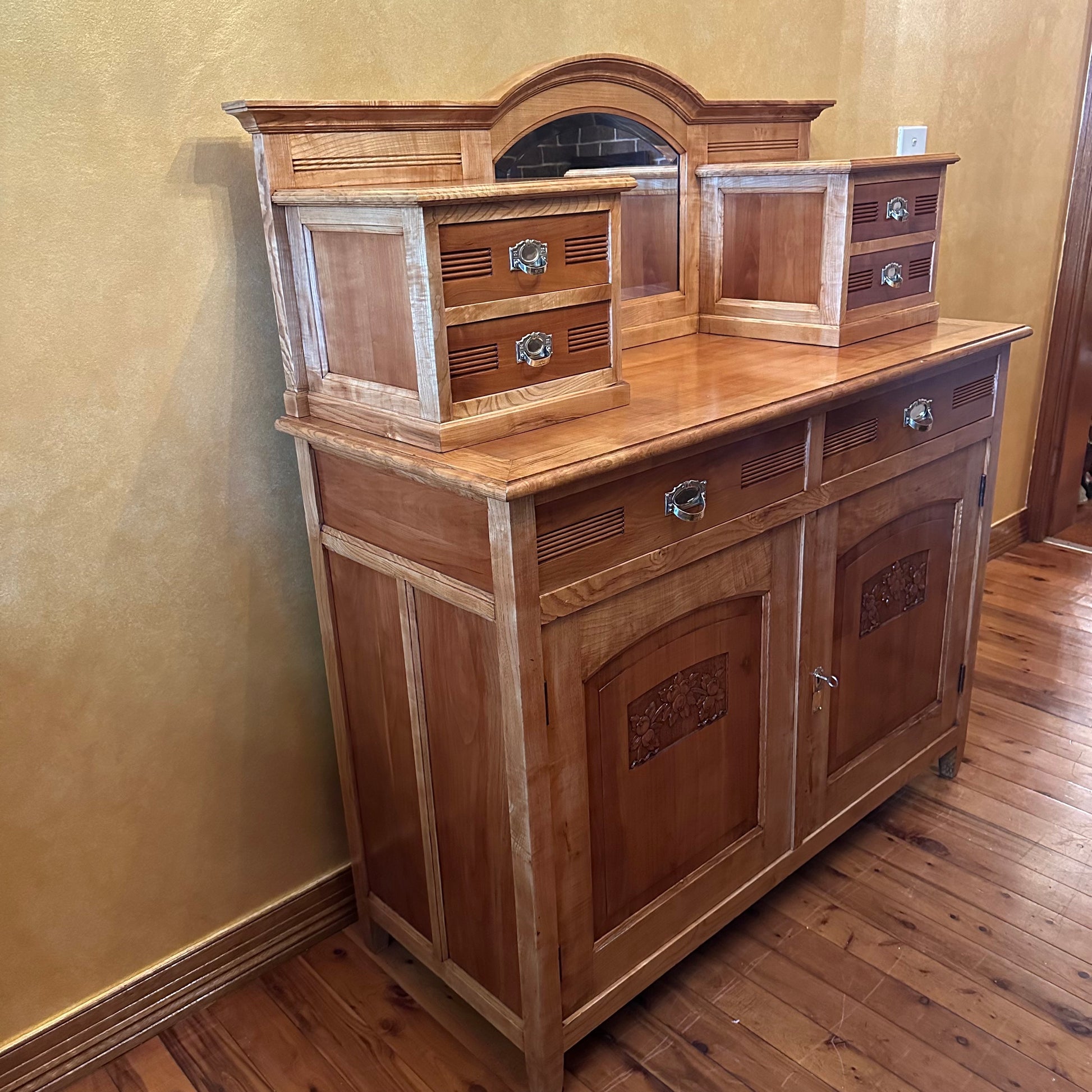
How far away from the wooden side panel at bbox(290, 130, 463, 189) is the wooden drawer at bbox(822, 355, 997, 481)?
71 cm

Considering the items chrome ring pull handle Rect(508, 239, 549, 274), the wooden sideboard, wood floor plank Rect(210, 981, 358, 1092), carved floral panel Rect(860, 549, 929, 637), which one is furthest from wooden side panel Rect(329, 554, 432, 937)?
carved floral panel Rect(860, 549, 929, 637)

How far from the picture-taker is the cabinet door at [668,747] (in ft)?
4.41

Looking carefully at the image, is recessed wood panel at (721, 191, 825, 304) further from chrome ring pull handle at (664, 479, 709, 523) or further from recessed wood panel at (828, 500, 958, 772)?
chrome ring pull handle at (664, 479, 709, 523)

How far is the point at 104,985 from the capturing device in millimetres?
1595

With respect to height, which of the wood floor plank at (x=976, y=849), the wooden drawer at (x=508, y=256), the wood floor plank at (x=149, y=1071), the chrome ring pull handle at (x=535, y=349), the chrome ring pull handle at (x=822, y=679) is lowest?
the wood floor plank at (x=149, y=1071)

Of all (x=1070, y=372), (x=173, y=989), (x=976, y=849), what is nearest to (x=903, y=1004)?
(x=976, y=849)

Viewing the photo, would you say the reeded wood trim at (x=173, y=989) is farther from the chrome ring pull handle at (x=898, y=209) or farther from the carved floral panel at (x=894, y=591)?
the chrome ring pull handle at (x=898, y=209)

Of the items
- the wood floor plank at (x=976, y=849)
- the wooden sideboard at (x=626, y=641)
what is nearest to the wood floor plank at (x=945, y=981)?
the wooden sideboard at (x=626, y=641)

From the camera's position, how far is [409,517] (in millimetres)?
1335

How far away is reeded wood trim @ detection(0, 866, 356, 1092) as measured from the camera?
5.04 feet

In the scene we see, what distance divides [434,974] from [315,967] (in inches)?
8.6

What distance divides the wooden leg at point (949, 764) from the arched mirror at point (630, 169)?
3.81 feet

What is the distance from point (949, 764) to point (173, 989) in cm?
159

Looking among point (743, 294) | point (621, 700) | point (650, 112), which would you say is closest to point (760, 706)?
point (621, 700)
